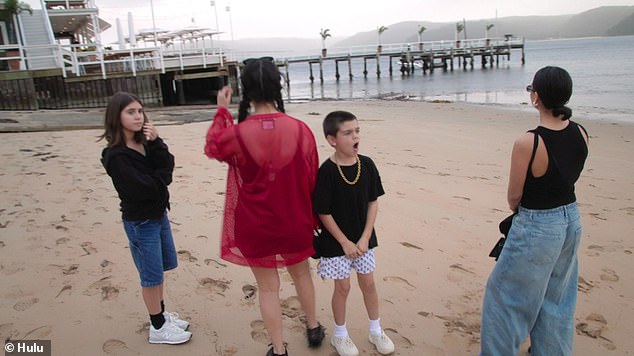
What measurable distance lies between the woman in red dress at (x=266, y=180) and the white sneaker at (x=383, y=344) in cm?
57

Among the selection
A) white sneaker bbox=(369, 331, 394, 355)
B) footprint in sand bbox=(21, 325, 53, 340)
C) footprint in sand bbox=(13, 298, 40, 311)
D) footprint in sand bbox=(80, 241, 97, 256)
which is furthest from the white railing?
white sneaker bbox=(369, 331, 394, 355)

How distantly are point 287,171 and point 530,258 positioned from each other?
129cm

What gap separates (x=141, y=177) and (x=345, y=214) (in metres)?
1.16

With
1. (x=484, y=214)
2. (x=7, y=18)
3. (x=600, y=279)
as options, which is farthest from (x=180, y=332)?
(x=7, y=18)

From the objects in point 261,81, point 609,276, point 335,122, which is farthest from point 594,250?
point 261,81

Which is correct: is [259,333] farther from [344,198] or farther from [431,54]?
[431,54]

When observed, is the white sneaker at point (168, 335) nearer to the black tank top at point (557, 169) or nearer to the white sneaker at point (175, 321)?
the white sneaker at point (175, 321)

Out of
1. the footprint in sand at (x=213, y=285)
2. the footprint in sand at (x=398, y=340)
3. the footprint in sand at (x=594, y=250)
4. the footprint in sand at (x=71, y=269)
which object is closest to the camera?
the footprint in sand at (x=398, y=340)

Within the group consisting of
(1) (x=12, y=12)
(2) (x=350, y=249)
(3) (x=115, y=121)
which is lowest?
(2) (x=350, y=249)

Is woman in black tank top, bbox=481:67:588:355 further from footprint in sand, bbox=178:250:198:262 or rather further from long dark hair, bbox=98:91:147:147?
footprint in sand, bbox=178:250:198:262

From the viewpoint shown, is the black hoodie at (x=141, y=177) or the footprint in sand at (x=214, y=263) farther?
the footprint in sand at (x=214, y=263)

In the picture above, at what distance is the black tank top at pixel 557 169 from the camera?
211 centimetres

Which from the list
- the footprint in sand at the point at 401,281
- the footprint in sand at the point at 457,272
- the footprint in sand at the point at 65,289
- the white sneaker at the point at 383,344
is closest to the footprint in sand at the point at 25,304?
the footprint in sand at the point at 65,289

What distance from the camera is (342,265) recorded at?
8.22ft
